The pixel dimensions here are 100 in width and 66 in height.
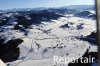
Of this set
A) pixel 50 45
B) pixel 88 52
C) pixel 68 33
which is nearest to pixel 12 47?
pixel 50 45

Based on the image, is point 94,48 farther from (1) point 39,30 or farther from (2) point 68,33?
(1) point 39,30

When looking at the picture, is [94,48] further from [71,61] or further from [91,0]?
[91,0]

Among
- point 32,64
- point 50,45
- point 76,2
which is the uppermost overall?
point 76,2

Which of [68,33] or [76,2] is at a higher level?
[76,2]

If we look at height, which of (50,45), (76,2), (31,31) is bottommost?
(50,45)

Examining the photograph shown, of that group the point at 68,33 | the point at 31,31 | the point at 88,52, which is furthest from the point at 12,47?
the point at 88,52

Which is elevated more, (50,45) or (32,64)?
(50,45)
